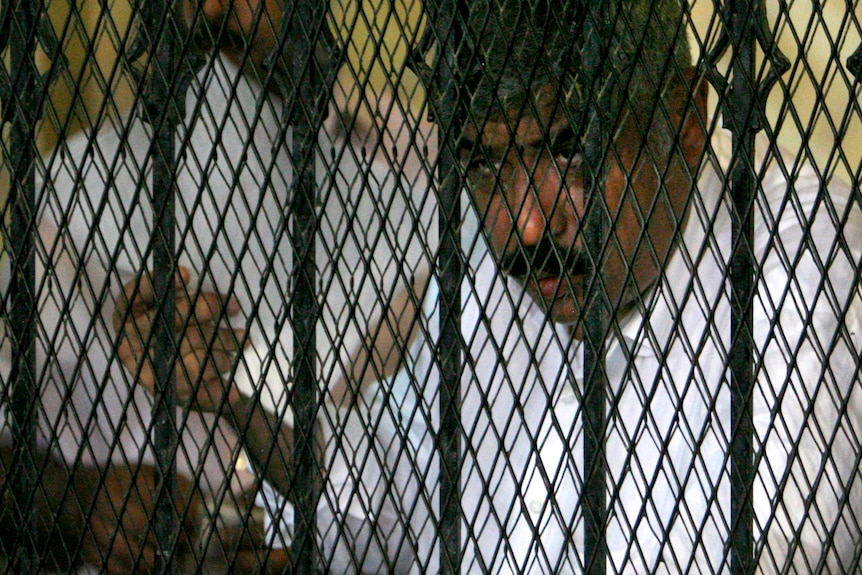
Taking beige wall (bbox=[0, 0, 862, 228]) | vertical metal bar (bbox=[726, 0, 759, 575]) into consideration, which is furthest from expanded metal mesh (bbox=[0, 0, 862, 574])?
beige wall (bbox=[0, 0, 862, 228])

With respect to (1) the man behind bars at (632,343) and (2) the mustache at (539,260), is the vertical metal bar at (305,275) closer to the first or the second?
(1) the man behind bars at (632,343)

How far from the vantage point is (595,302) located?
0.70 meters

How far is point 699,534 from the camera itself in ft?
2.20

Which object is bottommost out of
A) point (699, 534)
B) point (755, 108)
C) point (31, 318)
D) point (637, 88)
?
point (699, 534)

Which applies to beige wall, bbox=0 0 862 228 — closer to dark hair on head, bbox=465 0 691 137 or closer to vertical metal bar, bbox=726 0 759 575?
dark hair on head, bbox=465 0 691 137

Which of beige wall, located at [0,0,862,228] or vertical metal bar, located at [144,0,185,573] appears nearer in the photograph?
vertical metal bar, located at [144,0,185,573]

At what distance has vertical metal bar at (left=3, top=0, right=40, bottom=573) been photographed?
759mm

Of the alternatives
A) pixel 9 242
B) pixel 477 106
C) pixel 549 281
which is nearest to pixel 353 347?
pixel 549 281

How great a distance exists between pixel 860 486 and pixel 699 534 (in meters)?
0.49

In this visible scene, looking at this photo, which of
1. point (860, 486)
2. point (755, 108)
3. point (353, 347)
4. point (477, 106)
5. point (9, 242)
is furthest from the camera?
point (353, 347)

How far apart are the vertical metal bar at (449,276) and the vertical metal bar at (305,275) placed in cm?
9

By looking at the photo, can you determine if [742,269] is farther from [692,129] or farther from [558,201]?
[692,129]

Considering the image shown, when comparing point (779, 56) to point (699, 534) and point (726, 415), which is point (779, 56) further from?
point (726, 415)

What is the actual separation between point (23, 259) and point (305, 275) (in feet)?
0.77
